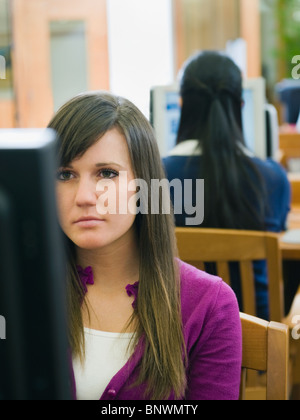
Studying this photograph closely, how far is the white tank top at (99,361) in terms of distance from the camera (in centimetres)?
80

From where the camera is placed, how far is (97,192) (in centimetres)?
72

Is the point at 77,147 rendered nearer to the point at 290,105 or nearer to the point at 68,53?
the point at 68,53

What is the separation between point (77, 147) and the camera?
746 millimetres

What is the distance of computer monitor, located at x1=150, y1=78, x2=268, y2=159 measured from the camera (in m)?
2.14

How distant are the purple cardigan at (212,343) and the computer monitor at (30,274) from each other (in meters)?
0.49

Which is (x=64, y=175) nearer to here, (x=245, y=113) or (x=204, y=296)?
(x=204, y=296)

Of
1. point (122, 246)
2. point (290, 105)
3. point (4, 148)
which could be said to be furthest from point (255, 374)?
point (290, 105)

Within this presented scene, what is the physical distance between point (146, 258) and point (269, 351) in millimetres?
216

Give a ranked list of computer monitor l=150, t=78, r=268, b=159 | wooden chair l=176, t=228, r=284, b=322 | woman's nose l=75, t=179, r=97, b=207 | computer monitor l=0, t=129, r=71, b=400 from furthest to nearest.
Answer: computer monitor l=150, t=78, r=268, b=159 < wooden chair l=176, t=228, r=284, b=322 < woman's nose l=75, t=179, r=97, b=207 < computer monitor l=0, t=129, r=71, b=400

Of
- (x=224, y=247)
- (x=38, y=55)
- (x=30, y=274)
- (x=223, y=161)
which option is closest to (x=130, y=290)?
(x=224, y=247)

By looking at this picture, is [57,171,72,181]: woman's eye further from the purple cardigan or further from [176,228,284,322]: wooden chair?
[176,228,284,322]: wooden chair

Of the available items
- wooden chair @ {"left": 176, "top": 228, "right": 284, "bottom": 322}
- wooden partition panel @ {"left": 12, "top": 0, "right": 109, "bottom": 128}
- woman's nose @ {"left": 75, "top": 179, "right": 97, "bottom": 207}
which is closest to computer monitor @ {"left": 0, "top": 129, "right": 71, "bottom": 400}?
woman's nose @ {"left": 75, "top": 179, "right": 97, "bottom": 207}

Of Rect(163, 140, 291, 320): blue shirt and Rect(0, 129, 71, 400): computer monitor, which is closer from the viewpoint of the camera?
Rect(0, 129, 71, 400): computer monitor

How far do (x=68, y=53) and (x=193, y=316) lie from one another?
3537 millimetres
